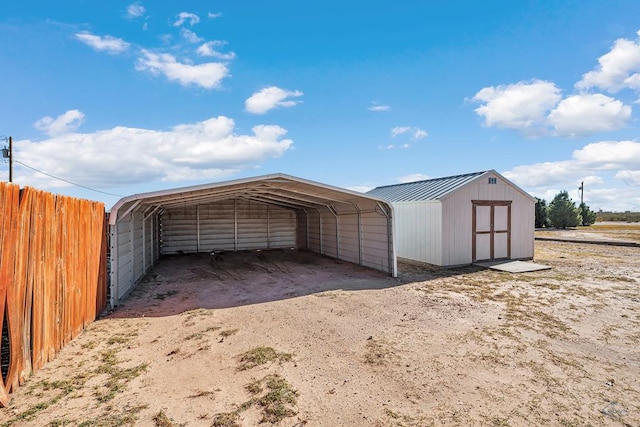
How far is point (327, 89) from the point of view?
410 inches

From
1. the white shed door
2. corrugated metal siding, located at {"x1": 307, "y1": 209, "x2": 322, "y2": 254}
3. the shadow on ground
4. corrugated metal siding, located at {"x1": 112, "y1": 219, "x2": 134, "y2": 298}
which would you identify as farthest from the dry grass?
corrugated metal siding, located at {"x1": 307, "y1": 209, "x2": 322, "y2": 254}

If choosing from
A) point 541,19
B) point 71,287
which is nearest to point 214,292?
point 71,287

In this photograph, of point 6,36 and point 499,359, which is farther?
point 6,36

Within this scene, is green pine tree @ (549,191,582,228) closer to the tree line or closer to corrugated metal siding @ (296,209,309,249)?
the tree line

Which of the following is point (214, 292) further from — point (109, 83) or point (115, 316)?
point (109, 83)

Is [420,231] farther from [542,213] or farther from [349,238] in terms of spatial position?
[542,213]

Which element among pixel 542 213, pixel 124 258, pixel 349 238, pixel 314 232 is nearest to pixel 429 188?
pixel 349 238

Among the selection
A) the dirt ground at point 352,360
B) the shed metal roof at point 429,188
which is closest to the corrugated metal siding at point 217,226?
the shed metal roof at point 429,188

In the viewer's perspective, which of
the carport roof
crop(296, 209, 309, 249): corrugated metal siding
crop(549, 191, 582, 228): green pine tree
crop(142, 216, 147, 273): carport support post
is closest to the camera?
the carport roof

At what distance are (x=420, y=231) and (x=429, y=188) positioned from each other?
1965mm

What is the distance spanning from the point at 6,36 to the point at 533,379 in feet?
32.2

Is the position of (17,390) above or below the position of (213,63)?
below

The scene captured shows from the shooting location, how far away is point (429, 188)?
1212cm

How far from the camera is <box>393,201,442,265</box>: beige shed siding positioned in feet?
33.6
